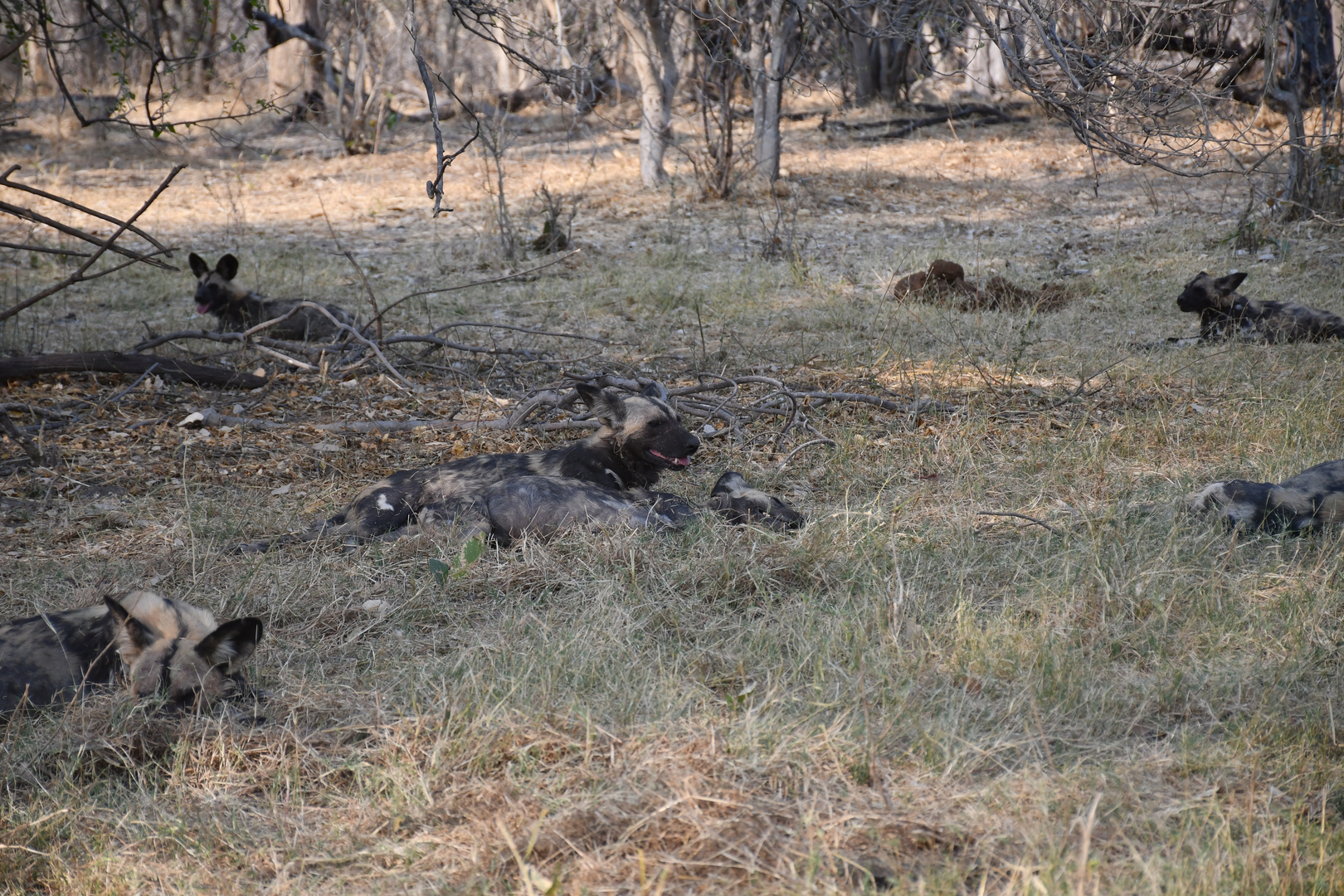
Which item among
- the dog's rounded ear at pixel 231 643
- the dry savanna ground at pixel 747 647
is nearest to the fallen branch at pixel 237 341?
the dry savanna ground at pixel 747 647

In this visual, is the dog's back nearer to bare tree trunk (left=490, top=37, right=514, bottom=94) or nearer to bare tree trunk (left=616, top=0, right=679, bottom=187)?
bare tree trunk (left=616, top=0, right=679, bottom=187)

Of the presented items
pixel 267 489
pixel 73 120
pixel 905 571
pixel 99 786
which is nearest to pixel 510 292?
pixel 267 489

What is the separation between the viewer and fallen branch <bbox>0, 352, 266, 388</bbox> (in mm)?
Result: 5875

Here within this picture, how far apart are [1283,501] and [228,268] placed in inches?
300

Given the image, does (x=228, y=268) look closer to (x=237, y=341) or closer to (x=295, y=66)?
(x=237, y=341)

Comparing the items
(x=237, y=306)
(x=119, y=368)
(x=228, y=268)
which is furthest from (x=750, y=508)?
(x=228, y=268)

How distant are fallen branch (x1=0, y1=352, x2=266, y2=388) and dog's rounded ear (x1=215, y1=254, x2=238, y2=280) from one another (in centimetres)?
234

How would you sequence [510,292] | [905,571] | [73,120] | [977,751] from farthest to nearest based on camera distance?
1. [73,120]
2. [510,292]
3. [905,571]
4. [977,751]

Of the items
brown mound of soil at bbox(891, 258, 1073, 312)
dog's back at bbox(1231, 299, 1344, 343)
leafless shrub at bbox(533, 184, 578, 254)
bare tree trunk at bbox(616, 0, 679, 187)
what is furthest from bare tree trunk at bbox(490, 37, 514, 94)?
dog's back at bbox(1231, 299, 1344, 343)

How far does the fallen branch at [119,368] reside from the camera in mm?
5875

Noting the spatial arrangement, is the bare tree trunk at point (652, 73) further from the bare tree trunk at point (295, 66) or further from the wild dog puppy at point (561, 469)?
the bare tree trunk at point (295, 66)

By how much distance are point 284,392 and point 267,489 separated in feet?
5.31

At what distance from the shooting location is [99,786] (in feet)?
8.22

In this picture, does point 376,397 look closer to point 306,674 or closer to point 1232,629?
point 306,674
